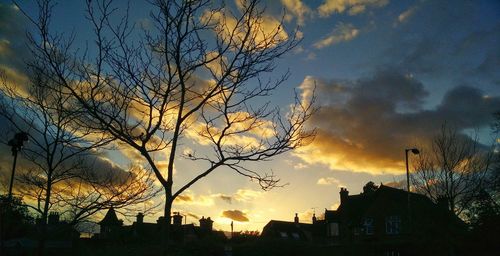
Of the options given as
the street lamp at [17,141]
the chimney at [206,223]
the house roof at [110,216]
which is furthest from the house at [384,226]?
the street lamp at [17,141]

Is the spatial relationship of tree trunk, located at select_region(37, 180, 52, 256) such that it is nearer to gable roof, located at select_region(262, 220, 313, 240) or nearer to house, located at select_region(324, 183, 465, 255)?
house, located at select_region(324, 183, 465, 255)

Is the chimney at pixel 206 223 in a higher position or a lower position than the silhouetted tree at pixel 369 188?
lower

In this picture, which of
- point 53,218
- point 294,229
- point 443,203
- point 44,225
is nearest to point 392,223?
point 443,203

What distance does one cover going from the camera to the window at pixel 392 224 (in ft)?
139

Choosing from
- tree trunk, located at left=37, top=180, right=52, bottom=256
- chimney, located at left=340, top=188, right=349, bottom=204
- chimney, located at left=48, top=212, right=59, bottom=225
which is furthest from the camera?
chimney, located at left=340, top=188, right=349, bottom=204

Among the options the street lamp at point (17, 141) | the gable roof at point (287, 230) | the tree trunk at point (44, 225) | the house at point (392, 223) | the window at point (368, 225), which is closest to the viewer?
the tree trunk at point (44, 225)

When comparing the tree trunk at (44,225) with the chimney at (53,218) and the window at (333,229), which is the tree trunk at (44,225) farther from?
the window at (333,229)

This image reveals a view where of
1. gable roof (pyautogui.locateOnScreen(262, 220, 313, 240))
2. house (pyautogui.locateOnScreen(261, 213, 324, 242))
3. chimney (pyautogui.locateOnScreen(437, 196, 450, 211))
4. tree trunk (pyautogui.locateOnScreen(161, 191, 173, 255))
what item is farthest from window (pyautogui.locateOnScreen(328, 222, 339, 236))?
tree trunk (pyautogui.locateOnScreen(161, 191, 173, 255))

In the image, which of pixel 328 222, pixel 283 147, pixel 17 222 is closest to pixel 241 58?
pixel 283 147

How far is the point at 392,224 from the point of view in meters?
43.0

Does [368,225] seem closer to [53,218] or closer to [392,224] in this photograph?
[392,224]

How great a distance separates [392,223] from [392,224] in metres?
0.10

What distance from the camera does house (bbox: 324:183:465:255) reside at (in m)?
27.9

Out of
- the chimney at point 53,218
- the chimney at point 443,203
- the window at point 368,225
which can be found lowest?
the window at point 368,225
